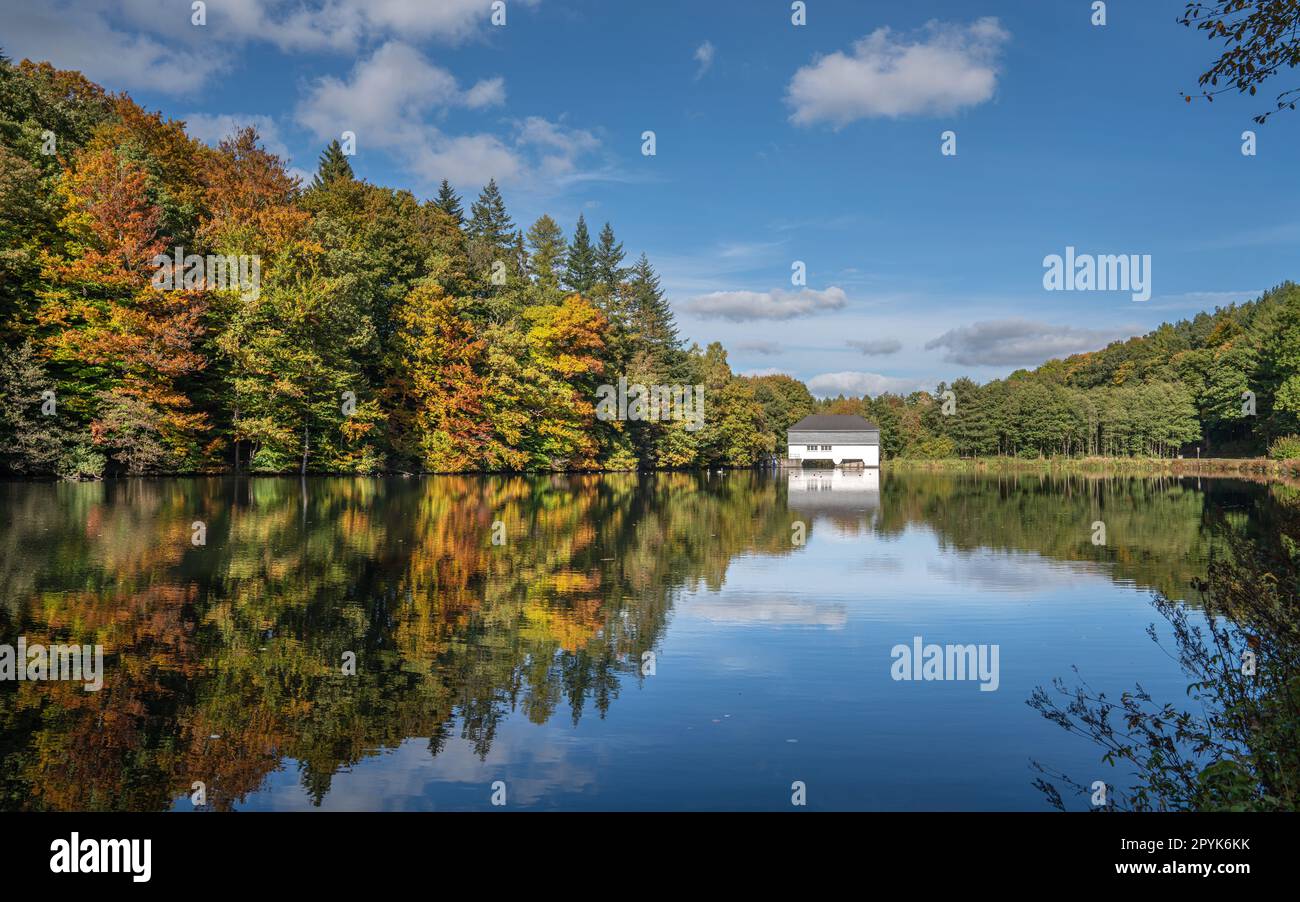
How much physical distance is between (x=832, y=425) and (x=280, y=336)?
87923 millimetres

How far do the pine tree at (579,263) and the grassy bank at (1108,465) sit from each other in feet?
151

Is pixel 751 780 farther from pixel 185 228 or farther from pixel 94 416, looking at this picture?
pixel 185 228

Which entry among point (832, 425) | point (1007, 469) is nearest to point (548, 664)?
point (1007, 469)

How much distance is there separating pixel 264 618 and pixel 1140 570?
53.6ft

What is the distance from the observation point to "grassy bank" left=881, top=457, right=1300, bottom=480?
243ft

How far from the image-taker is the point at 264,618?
457 inches

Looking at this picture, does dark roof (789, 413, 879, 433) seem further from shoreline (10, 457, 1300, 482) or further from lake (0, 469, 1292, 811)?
lake (0, 469, 1292, 811)

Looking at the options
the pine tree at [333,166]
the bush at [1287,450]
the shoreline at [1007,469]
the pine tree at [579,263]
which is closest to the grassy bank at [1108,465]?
the shoreline at [1007,469]

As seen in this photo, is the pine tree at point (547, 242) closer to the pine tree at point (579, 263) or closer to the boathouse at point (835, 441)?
the pine tree at point (579, 263)

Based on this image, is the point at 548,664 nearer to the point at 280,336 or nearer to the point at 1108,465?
the point at 280,336
